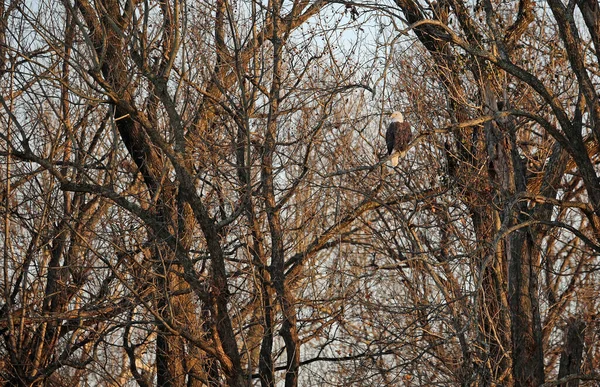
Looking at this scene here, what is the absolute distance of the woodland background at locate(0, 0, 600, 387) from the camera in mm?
8281

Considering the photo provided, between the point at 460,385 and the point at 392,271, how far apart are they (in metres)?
2.35

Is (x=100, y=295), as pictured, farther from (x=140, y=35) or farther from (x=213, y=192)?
(x=140, y=35)

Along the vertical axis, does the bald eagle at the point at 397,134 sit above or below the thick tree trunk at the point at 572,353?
above

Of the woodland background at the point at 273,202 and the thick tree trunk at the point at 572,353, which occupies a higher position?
the woodland background at the point at 273,202

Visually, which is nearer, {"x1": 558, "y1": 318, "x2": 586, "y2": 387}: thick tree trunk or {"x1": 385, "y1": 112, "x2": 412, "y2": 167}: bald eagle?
{"x1": 558, "y1": 318, "x2": 586, "y2": 387}: thick tree trunk

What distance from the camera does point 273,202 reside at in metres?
9.16

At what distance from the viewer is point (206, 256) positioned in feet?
31.4

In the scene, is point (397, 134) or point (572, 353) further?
point (397, 134)

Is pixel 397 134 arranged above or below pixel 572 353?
above

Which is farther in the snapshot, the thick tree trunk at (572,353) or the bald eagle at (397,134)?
the bald eagle at (397,134)

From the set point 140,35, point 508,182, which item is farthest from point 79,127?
point 508,182

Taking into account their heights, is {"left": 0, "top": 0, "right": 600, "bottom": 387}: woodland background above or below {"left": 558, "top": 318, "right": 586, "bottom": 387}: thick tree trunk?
above

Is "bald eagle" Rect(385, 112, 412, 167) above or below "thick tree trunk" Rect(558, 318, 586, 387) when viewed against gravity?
above

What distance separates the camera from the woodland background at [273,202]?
828 cm
